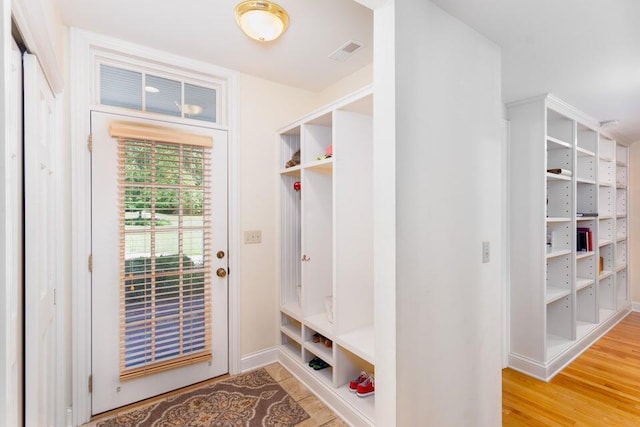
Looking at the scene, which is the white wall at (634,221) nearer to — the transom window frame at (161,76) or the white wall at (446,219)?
the white wall at (446,219)

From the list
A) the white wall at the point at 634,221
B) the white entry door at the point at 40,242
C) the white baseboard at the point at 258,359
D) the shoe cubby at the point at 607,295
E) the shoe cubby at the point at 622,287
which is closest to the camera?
the white entry door at the point at 40,242

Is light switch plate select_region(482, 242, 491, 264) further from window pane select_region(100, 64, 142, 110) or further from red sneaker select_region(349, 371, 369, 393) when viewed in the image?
window pane select_region(100, 64, 142, 110)

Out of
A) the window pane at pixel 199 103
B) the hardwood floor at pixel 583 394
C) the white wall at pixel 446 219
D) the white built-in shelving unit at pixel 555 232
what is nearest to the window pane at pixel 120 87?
the window pane at pixel 199 103

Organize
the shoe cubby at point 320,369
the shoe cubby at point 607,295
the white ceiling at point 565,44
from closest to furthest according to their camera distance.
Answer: the white ceiling at point 565,44 < the shoe cubby at point 320,369 < the shoe cubby at point 607,295

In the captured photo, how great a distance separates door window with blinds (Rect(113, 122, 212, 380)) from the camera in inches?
82.7

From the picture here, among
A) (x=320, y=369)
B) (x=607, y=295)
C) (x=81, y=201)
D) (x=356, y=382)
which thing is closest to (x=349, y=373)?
(x=356, y=382)

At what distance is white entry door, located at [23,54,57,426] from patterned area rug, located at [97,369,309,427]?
0.51m

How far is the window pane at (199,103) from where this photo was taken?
2.42m

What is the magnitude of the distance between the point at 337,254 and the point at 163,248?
51.1 inches

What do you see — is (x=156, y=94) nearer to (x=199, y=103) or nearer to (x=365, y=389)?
(x=199, y=103)

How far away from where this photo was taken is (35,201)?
1.30 metres

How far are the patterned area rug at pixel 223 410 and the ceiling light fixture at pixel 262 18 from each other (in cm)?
245

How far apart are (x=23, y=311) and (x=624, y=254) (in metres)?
6.17

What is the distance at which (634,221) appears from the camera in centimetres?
423
